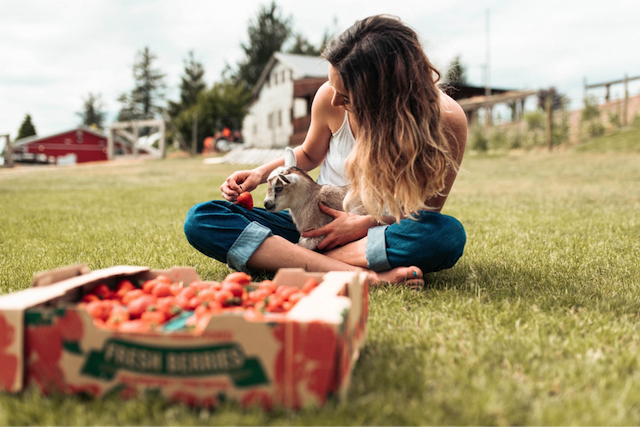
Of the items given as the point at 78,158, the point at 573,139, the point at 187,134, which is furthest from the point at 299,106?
the point at 78,158

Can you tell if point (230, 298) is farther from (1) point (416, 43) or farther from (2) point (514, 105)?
(2) point (514, 105)

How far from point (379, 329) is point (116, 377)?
88 cm

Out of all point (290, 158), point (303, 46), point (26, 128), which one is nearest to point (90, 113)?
point (26, 128)

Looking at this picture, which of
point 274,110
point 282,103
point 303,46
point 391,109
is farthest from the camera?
point 303,46

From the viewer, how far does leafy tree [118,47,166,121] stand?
48500 mm

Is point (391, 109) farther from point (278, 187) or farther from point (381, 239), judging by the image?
point (278, 187)

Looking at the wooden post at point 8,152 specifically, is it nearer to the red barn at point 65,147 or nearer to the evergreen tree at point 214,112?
the evergreen tree at point 214,112

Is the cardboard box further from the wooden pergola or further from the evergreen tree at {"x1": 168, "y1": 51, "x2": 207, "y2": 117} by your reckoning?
the evergreen tree at {"x1": 168, "y1": 51, "x2": 207, "y2": 117}

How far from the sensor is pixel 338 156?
2596 mm

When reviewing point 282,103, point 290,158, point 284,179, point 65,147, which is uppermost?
point 282,103

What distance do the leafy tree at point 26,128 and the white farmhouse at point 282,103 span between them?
27770mm

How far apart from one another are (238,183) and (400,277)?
996 mm

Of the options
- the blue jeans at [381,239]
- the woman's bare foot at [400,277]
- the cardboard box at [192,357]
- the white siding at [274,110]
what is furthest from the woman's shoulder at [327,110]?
the white siding at [274,110]

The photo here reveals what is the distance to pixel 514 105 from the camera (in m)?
23.4
